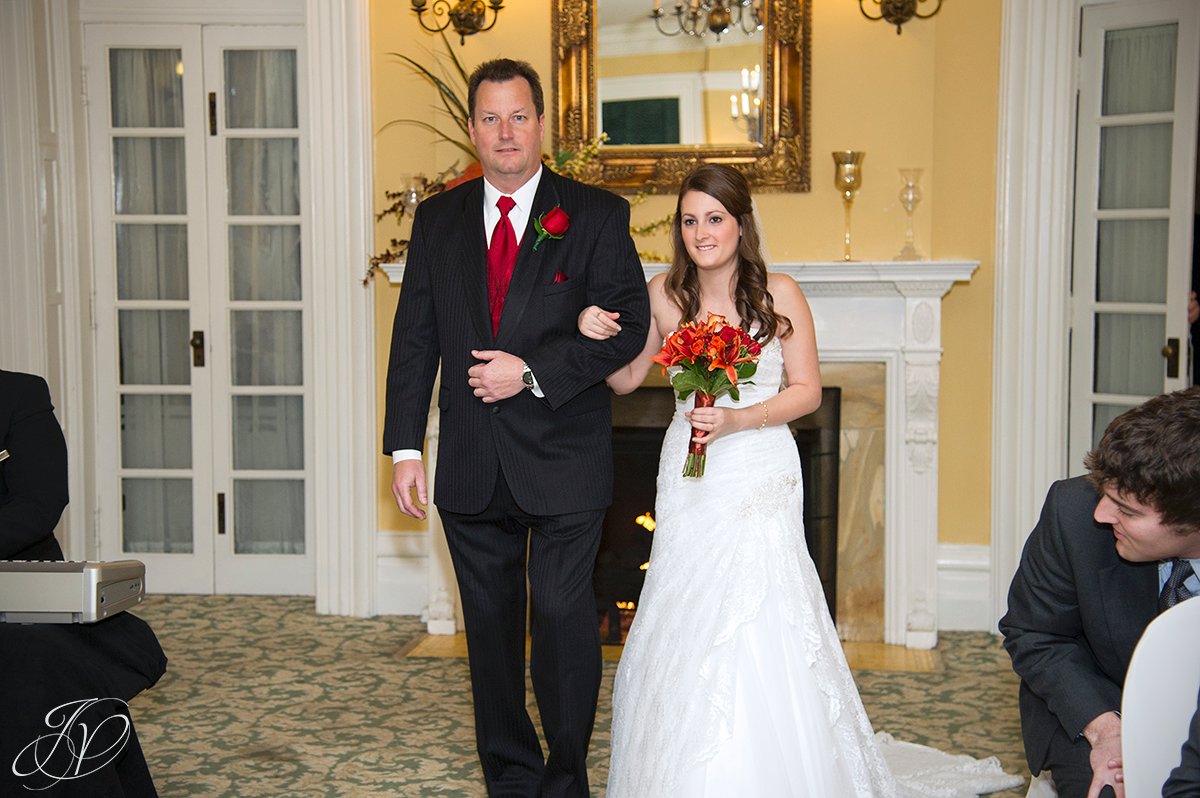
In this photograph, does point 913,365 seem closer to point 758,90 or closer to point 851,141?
point 851,141

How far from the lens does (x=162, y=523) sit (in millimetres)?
6266

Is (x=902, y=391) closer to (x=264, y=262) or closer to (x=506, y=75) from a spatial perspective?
(x=506, y=75)

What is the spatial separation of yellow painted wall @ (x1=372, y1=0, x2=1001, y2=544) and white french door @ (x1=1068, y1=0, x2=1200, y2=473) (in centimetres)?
41

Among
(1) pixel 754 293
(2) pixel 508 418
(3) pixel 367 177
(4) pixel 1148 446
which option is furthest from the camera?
(3) pixel 367 177

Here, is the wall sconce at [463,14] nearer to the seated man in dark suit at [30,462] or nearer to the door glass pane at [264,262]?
the door glass pane at [264,262]

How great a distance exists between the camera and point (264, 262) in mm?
6125

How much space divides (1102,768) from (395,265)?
3935 mm

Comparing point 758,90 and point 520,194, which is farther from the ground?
point 758,90

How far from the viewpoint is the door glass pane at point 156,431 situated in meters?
6.22

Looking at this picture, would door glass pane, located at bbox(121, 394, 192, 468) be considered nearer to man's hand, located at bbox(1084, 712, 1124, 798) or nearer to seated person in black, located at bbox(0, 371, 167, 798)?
seated person in black, located at bbox(0, 371, 167, 798)

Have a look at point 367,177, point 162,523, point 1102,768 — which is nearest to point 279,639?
point 162,523

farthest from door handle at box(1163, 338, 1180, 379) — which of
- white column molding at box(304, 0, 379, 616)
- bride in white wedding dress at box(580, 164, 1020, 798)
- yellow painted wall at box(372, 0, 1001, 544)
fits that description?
white column molding at box(304, 0, 379, 616)

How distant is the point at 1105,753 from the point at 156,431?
508 centimetres

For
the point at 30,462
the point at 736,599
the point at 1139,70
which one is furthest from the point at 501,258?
the point at 1139,70
